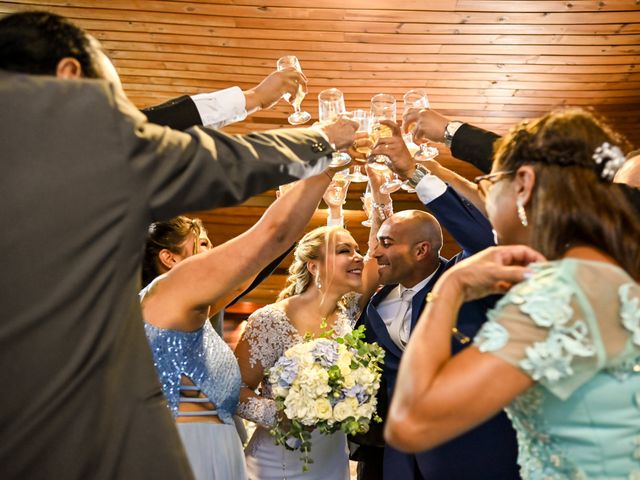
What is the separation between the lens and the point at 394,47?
522 centimetres

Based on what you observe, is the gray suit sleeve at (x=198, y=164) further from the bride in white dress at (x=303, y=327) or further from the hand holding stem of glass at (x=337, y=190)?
the bride in white dress at (x=303, y=327)

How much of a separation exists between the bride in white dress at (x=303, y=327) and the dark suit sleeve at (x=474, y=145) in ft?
3.95

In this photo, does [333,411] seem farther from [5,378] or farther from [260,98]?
[5,378]

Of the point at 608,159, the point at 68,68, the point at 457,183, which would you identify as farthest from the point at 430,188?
the point at 68,68

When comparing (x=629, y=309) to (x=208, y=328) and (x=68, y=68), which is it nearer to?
(x=68, y=68)

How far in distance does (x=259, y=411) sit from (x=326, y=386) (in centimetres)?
57

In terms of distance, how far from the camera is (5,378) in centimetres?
141

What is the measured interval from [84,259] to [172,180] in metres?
0.24

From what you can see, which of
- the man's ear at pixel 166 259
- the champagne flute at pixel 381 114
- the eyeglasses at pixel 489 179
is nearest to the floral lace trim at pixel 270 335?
the man's ear at pixel 166 259

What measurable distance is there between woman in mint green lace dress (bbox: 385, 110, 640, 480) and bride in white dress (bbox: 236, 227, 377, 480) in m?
2.02

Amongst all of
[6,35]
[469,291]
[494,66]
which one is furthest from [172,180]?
[494,66]

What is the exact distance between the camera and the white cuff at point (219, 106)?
2340mm

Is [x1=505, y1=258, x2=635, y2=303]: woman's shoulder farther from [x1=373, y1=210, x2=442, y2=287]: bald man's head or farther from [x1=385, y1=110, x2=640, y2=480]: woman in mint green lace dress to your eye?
[x1=373, y1=210, x2=442, y2=287]: bald man's head

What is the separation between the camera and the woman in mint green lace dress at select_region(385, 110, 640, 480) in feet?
4.75
